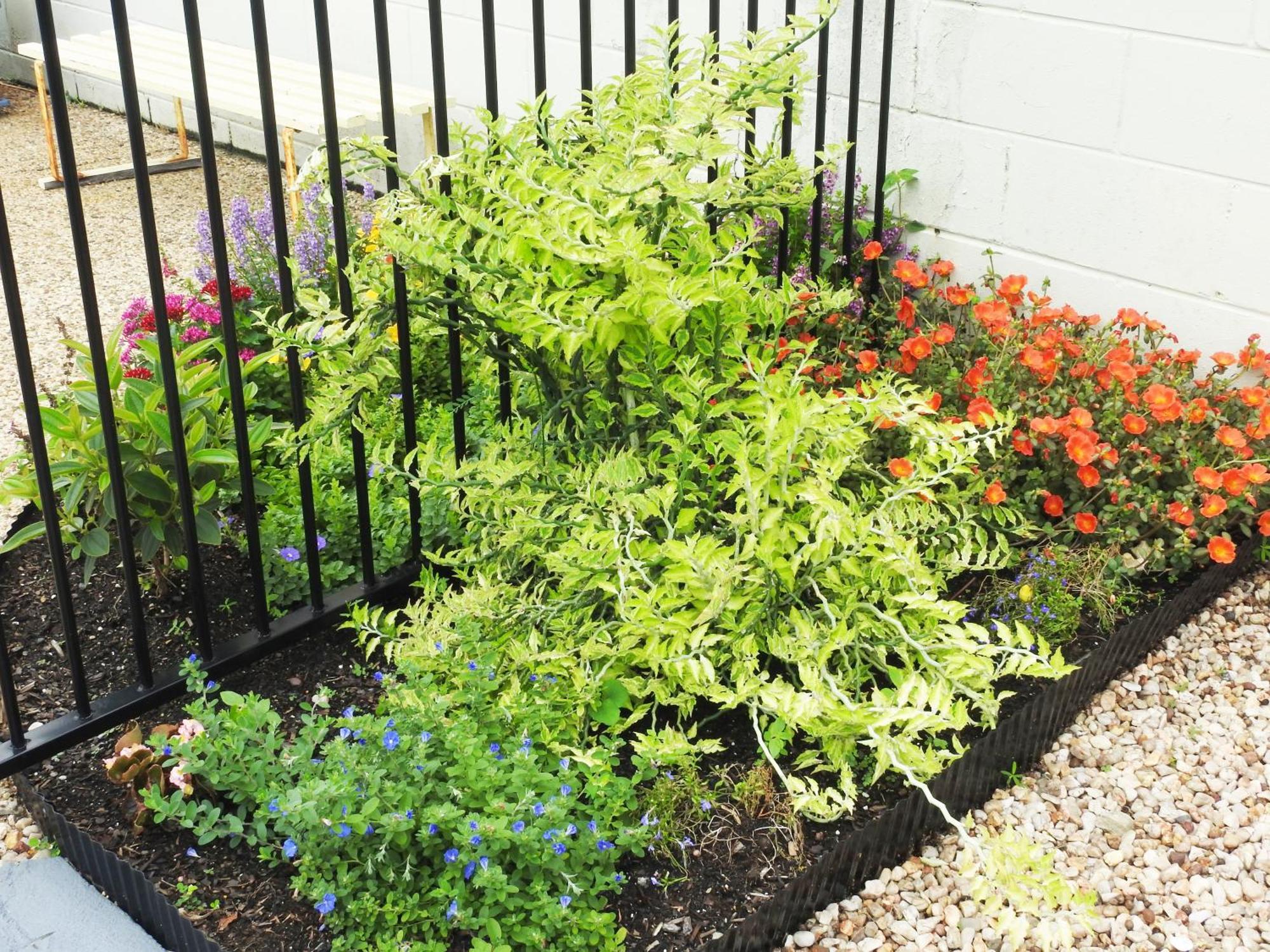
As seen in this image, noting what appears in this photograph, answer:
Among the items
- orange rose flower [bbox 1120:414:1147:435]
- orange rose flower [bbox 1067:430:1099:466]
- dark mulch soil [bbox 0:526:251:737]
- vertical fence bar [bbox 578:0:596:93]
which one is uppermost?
vertical fence bar [bbox 578:0:596:93]

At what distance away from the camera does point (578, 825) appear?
2170 mm

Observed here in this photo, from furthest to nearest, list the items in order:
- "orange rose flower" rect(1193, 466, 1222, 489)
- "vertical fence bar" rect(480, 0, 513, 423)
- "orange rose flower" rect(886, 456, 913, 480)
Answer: "orange rose flower" rect(1193, 466, 1222, 489)
"orange rose flower" rect(886, 456, 913, 480)
"vertical fence bar" rect(480, 0, 513, 423)

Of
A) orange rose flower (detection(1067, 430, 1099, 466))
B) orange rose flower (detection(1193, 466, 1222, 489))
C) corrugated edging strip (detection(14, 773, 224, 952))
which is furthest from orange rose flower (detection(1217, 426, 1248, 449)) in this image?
corrugated edging strip (detection(14, 773, 224, 952))

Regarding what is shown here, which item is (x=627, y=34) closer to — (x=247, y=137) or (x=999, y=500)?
(x=999, y=500)

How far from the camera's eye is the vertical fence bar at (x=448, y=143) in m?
2.59

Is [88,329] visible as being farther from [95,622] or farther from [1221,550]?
[1221,550]

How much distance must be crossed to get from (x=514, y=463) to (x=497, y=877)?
2.98ft

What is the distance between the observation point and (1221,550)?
2949mm

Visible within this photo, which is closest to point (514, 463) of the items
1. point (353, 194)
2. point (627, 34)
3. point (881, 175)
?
point (627, 34)

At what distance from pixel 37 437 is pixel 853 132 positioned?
7.50ft

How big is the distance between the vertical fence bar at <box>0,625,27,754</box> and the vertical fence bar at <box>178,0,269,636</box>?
48cm

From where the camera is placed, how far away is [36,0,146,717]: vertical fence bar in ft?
6.63

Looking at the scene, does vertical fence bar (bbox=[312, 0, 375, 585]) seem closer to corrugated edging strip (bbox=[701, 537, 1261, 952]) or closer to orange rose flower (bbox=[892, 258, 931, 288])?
corrugated edging strip (bbox=[701, 537, 1261, 952])

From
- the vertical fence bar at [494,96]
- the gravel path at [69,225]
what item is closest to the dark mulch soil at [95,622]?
the gravel path at [69,225]
